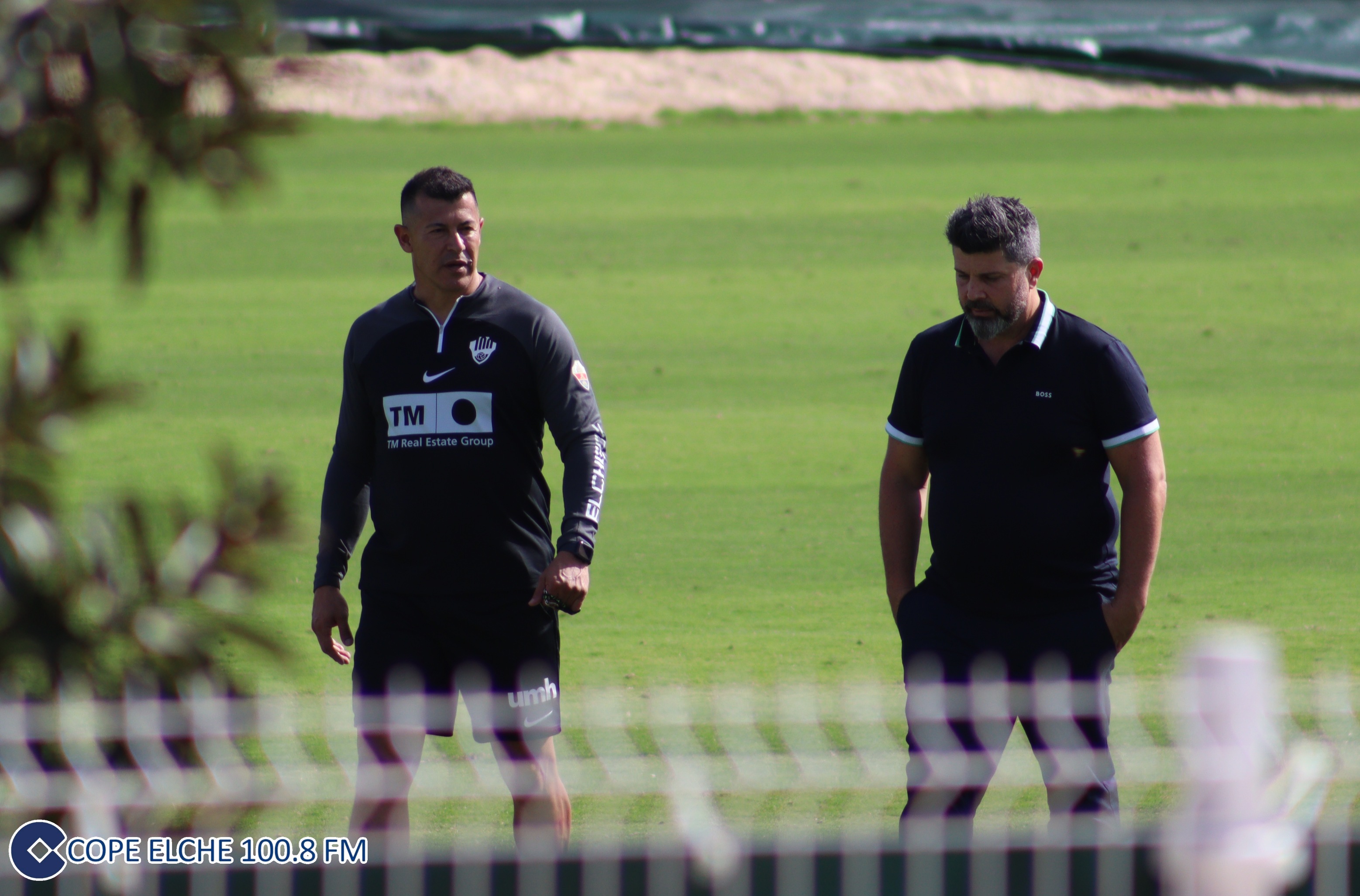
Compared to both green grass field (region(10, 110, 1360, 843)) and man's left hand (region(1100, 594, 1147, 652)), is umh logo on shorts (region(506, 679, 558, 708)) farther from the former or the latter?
man's left hand (region(1100, 594, 1147, 652))

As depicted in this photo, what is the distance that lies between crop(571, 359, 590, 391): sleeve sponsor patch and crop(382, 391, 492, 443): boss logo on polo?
253 millimetres

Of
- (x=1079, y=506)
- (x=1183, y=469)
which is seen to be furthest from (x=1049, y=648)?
(x=1183, y=469)

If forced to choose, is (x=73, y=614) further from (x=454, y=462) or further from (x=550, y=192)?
(x=550, y=192)

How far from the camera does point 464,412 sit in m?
4.50

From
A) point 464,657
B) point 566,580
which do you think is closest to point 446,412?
point 566,580

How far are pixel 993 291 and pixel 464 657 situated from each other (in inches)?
67.1

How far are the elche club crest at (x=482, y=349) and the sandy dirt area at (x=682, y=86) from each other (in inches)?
759

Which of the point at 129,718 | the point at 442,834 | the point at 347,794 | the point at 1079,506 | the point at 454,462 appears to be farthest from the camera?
the point at 442,834

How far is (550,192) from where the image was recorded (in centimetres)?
1961

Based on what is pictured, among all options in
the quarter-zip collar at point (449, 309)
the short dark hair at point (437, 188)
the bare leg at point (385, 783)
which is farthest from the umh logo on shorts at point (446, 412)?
the bare leg at point (385, 783)

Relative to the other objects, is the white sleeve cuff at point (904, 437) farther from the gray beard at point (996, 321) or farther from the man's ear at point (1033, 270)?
the man's ear at point (1033, 270)

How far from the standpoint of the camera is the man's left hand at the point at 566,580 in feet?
14.5

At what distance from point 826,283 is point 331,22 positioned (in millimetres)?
8905

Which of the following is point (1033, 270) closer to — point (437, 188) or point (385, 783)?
point (437, 188)
